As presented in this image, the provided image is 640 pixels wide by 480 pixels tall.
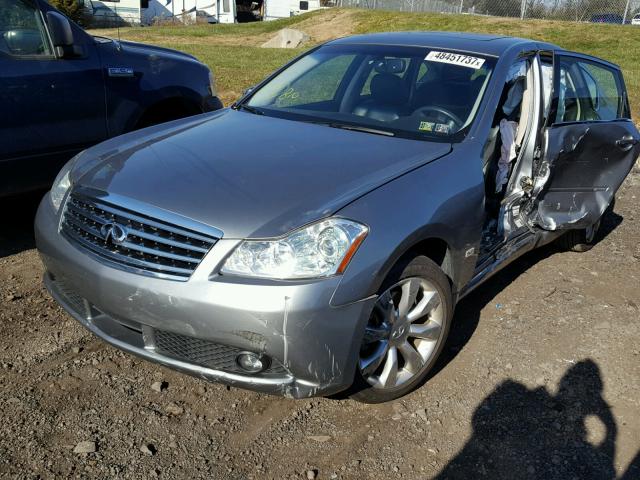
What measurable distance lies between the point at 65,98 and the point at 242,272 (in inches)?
112

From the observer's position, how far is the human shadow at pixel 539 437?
2.75 m

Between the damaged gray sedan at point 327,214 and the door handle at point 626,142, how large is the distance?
446 mm

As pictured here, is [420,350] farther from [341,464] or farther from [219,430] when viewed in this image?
[219,430]

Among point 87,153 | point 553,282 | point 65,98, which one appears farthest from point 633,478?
point 65,98

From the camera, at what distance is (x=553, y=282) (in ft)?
→ 15.5

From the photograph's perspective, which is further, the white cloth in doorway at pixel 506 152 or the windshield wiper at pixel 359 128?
the white cloth in doorway at pixel 506 152

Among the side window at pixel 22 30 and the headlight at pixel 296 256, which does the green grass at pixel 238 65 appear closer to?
the side window at pixel 22 30

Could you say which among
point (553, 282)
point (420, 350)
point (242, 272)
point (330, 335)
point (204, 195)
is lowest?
point (553, 282)

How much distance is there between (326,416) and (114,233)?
1298mm

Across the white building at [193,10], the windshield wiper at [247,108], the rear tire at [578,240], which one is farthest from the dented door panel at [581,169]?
the white building at [193,10]

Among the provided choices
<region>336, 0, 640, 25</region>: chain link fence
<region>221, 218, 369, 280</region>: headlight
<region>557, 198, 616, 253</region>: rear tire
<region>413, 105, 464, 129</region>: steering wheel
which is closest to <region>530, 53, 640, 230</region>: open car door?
<region>557, 198, 616, 253</region>: rear tire

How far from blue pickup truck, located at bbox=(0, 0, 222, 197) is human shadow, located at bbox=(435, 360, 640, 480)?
342 cm

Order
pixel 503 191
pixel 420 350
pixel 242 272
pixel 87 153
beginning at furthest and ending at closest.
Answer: pixel 503 191, pixel 87 153, pixel 420 350, pixel 242 272

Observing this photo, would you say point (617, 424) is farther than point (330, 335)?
Yes
